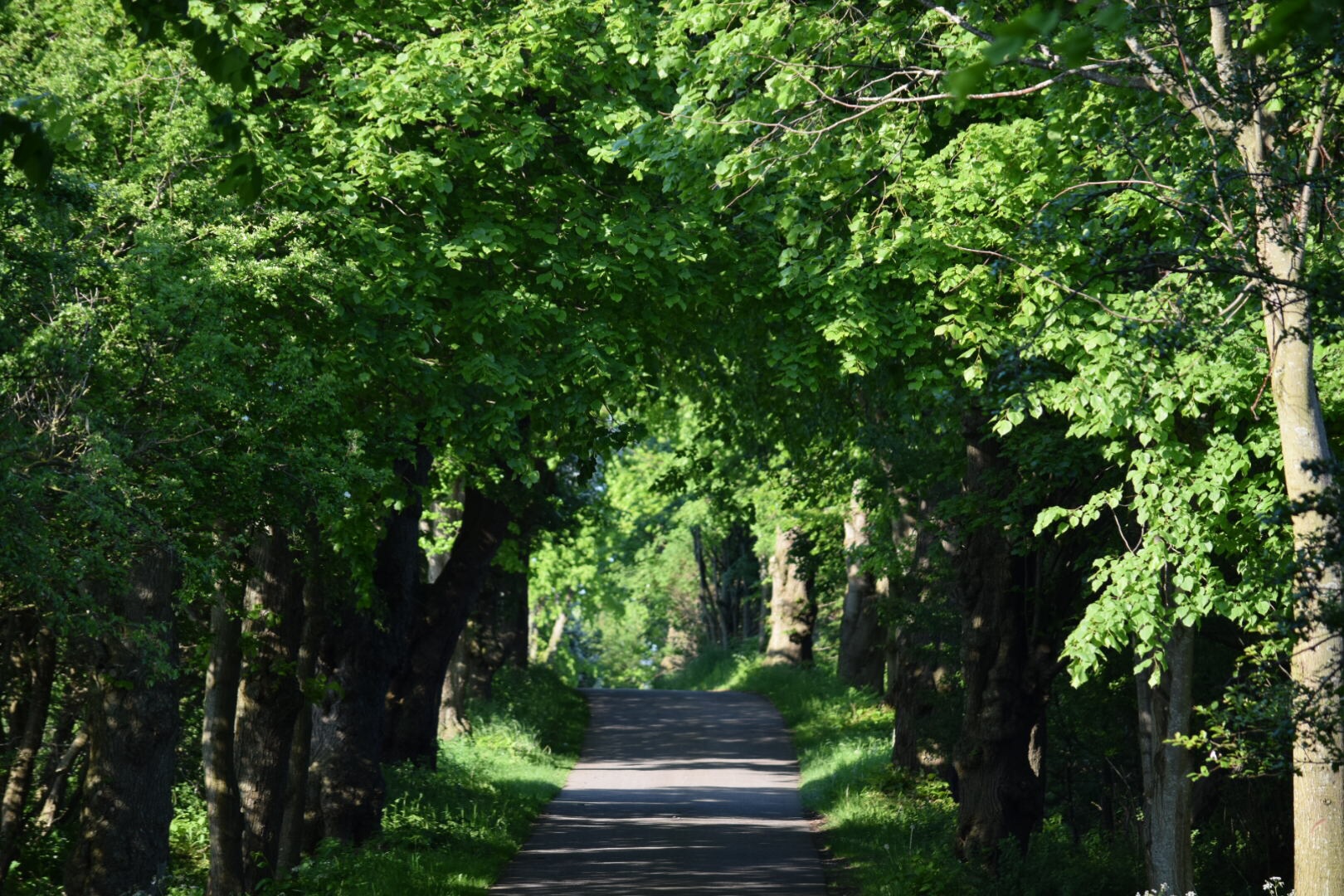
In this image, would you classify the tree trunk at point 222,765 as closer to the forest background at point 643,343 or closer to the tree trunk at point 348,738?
the forest background at point 643,343

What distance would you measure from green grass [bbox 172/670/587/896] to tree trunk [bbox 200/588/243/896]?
631 mm

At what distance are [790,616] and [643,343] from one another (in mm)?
30039

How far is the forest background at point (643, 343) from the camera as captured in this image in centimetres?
831

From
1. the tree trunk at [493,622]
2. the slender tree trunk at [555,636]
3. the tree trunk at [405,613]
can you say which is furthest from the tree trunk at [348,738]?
the slender tree trunk at [555,636]

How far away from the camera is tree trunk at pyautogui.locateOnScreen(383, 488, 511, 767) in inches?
807

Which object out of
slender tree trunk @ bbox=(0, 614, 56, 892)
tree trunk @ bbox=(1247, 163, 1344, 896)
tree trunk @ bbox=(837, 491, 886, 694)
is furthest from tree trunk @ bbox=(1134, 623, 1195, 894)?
tree trunk @ bbox=(837, 491, 886, 694)

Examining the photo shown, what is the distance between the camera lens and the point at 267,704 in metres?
14.4

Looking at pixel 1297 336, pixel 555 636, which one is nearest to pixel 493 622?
pixel 1297 336

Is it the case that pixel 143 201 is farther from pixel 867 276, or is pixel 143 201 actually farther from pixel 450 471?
pixel 450 471

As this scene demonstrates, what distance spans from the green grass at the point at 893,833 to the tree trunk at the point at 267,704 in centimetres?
575

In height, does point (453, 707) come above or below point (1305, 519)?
below

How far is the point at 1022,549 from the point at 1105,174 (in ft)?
11.0

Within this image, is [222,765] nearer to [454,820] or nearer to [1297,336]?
[454,820]

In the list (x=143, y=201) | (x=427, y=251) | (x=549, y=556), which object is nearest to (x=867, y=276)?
(x=427, y=251)
